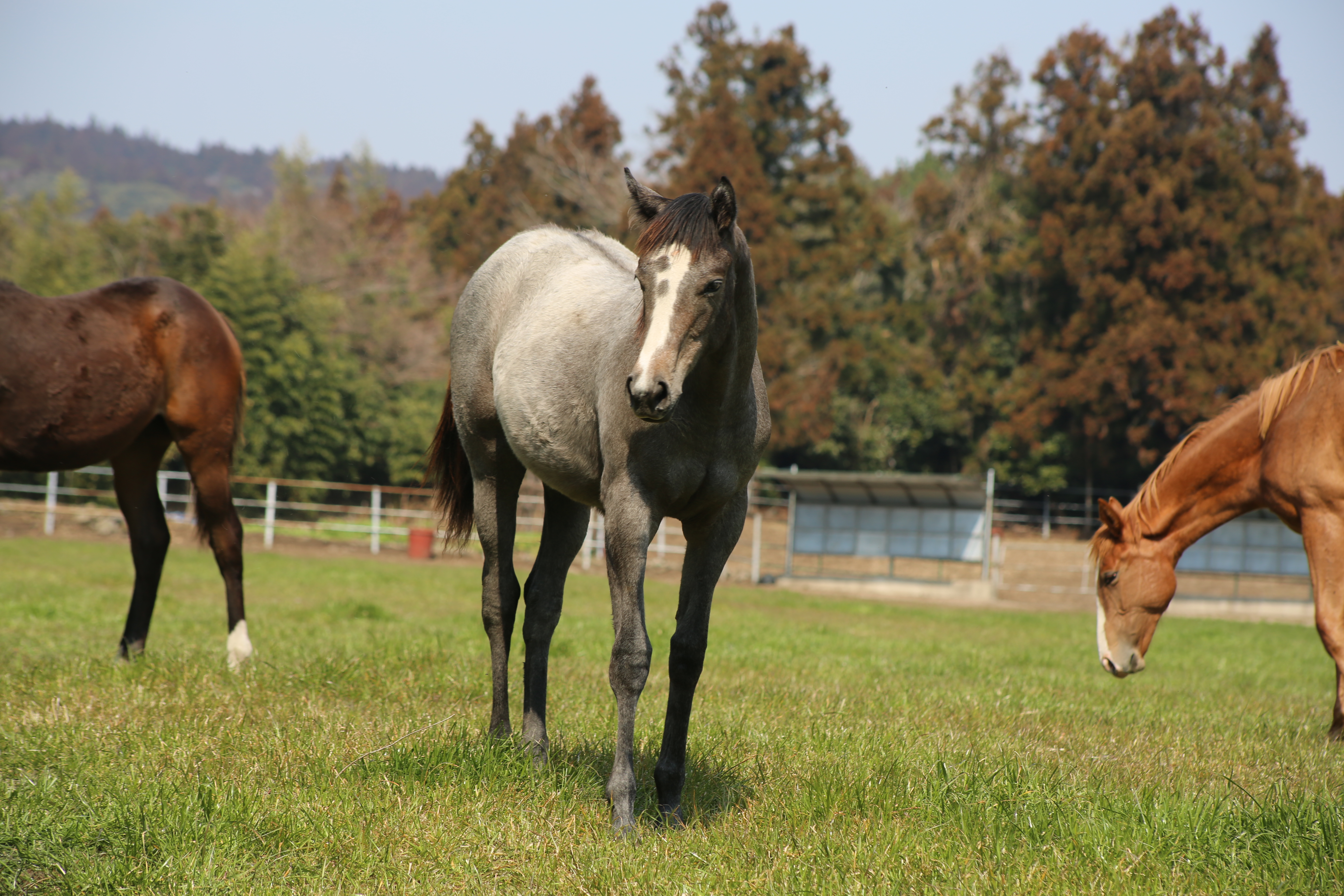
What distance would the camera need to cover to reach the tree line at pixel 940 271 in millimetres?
29484

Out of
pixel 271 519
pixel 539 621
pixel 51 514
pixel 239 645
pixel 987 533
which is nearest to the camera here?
pixel 539 621

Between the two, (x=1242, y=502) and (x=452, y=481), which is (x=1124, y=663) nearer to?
(x=1242, y=502)

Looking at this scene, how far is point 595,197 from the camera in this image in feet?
110

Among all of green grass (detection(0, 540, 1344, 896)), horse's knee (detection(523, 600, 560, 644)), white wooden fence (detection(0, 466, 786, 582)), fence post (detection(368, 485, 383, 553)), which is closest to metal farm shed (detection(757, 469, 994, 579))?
white wooden fence (detection(0, 466, 786, 582))

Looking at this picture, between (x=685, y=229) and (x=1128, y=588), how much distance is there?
4385 mm

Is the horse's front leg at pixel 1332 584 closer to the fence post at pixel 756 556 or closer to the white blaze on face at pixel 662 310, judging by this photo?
the white blaze on face at pixel 662 310

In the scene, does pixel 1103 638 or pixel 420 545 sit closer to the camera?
pixel 1103 638

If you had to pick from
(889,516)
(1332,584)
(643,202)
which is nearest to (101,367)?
(643,202)

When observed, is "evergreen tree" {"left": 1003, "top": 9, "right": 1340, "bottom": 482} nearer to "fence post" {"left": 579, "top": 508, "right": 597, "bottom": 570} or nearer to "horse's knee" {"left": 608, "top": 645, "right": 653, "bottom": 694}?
"fence post" {"left": 579, "top": 508, "right": 597, "bottom": 570}

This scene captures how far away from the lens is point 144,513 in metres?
5.95

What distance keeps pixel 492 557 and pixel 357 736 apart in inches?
37.2

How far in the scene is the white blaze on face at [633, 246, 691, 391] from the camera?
2740 millimetres

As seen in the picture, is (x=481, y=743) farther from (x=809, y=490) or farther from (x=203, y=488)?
(x=809, y=490)

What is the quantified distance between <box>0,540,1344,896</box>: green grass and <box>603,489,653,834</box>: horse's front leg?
0.27m
